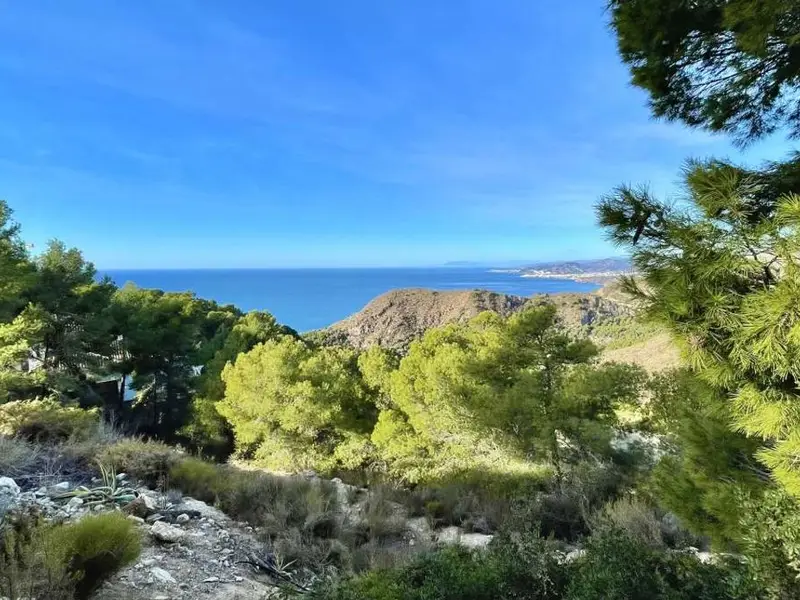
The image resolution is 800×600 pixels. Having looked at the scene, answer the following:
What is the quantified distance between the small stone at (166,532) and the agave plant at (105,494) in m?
0.52

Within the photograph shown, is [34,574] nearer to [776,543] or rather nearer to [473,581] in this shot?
[473,581]

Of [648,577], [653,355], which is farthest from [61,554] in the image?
[653,355]

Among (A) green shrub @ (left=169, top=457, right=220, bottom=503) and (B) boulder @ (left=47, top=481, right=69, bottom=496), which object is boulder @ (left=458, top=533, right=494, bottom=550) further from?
(B) boulder @ (left=47, top=481, right=69, bottom=496)

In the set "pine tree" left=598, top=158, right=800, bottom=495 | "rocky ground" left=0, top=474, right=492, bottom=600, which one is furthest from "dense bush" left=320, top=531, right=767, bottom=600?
"rocky ground" left=0, top=474, right=492, bottom=600

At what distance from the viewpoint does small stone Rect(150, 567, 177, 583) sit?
2.83 meters

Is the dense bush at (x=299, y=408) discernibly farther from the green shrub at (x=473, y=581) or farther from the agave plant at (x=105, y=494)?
the green shrub at (x=473, y=581)

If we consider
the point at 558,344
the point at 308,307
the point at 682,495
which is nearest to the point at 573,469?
the point at 558,344

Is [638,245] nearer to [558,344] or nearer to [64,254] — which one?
[558,344]

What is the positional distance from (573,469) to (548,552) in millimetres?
6690

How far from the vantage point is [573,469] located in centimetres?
835

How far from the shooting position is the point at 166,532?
3439mm

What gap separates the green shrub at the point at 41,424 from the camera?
5.54 m

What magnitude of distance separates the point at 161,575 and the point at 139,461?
2311mm

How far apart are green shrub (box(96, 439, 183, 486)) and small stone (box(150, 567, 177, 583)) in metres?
1.97
